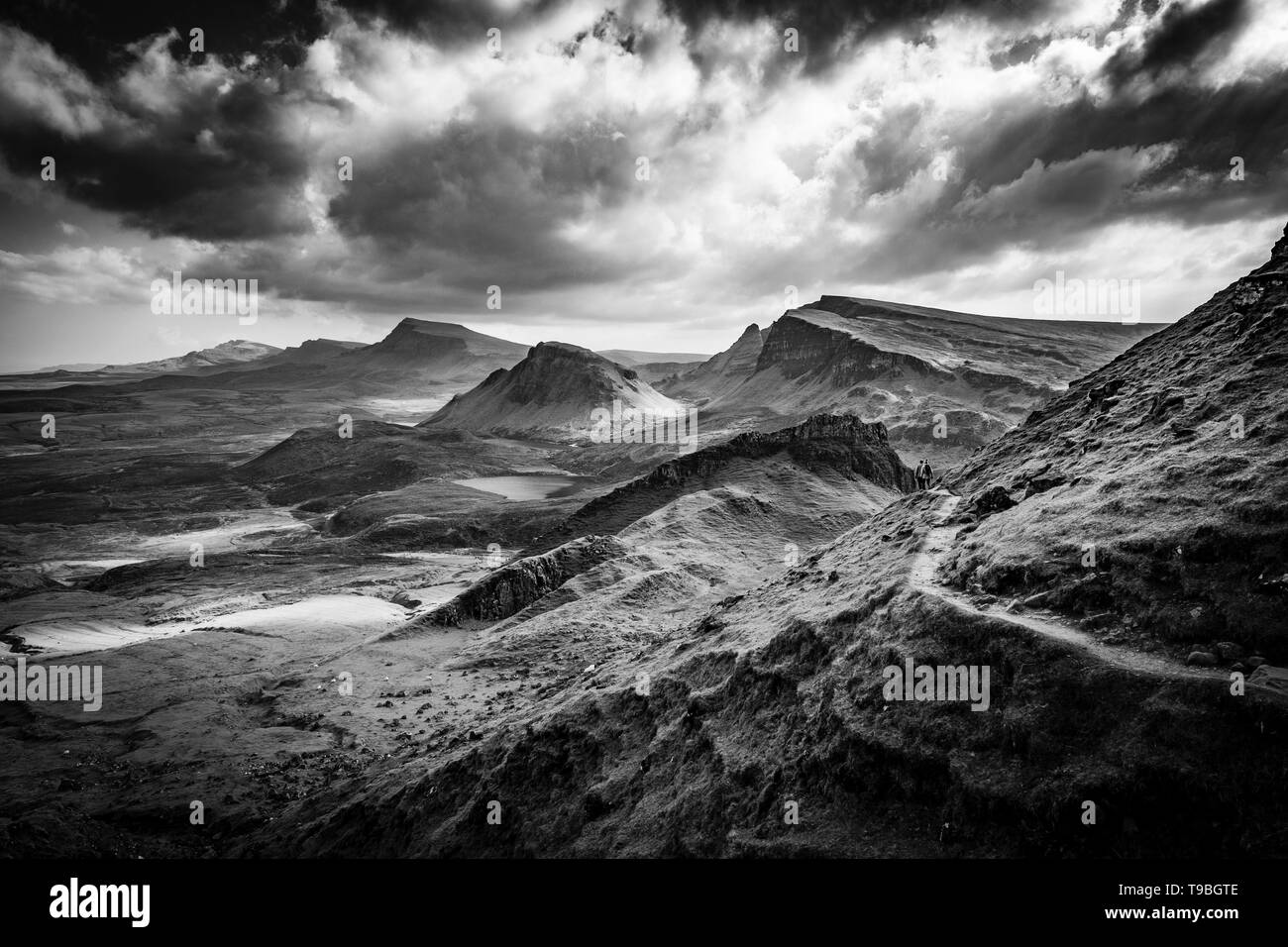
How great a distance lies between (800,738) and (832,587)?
4.51m

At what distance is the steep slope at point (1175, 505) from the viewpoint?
8.07 metres

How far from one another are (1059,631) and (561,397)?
181 m

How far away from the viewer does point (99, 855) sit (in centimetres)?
1619

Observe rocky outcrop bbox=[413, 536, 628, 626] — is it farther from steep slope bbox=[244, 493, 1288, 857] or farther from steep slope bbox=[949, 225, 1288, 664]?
steep slope bbox=[949, 225, 1288, 664]

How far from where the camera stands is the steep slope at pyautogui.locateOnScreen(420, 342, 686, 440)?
582ft

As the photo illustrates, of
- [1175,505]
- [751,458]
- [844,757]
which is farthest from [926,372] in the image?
[844,757]

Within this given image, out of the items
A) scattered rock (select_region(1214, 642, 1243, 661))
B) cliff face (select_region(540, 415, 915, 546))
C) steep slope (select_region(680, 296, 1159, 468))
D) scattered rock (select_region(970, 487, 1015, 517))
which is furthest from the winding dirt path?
steep slope (select_region(680, 296, 1159, 468))

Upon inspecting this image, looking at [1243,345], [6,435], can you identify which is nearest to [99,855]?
[1243,345]

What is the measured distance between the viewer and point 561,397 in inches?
7303

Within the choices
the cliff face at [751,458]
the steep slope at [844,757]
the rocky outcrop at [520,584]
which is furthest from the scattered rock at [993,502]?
the cliff face at [751,458]

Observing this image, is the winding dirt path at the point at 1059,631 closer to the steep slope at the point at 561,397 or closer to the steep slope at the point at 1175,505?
the steep slope at the point at 1175,505

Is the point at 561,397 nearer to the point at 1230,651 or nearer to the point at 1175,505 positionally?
the point at 1175,505

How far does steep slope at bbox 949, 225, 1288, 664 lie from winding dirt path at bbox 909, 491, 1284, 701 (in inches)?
12.7

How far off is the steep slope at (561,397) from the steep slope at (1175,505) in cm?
15779
